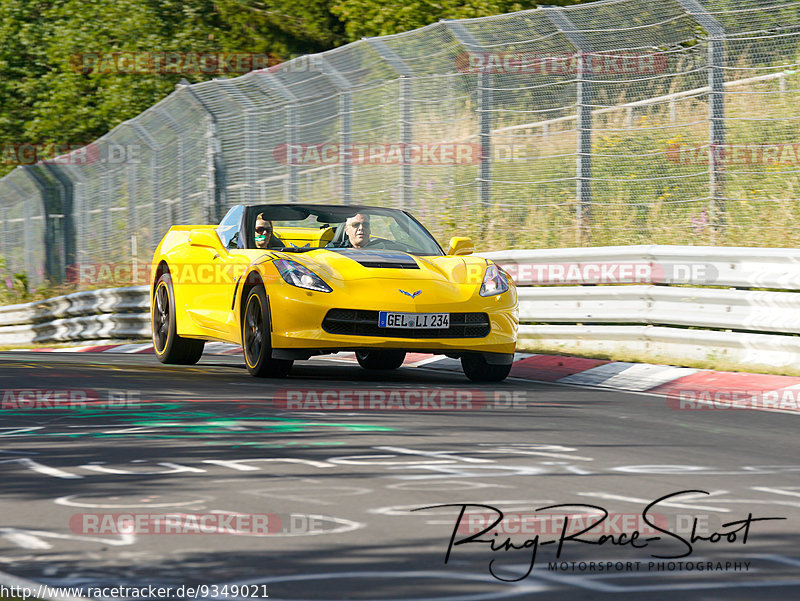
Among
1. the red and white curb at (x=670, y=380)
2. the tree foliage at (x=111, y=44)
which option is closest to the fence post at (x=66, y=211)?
the tree foliage at (x=111, y=44)

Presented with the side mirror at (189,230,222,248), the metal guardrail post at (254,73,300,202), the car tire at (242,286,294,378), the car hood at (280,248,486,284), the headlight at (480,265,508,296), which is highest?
the metal guardrail post at (254,73,300,202)

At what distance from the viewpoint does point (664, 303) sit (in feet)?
37.5

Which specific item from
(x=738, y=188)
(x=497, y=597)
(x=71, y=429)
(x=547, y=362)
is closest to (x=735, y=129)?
(x=738, y=188)

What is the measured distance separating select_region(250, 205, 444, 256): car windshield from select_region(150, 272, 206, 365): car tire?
144 centimetres

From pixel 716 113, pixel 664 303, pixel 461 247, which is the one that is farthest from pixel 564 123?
pixel 461 247

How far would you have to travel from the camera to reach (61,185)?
26266 mm

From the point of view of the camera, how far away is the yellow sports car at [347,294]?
9.69m

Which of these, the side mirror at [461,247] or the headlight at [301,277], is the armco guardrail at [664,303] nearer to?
the side mirror at [461,247]

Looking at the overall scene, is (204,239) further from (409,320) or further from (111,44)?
(111,44)

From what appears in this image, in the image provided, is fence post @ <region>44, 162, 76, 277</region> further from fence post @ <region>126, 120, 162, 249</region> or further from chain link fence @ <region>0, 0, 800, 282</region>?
chain link fence @ <region>0, 0, 800, 282</region>

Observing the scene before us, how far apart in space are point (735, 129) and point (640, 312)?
2.33 m

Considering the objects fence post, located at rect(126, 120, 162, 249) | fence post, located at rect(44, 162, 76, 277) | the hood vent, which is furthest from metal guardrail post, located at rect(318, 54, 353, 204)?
fence post, located at rect(44, 162, 76, 277)

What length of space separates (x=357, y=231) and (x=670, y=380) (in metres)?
2.68

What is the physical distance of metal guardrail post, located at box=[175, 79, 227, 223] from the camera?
19.3m
